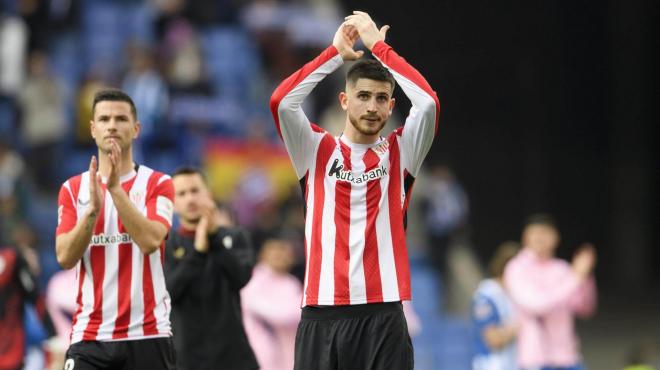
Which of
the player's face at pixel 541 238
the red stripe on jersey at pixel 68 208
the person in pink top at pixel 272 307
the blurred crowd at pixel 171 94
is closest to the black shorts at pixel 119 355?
the red stripe on jersey at pixel 68 208

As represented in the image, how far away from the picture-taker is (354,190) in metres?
5.96

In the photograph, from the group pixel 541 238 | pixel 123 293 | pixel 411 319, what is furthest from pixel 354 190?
pixel 411 319

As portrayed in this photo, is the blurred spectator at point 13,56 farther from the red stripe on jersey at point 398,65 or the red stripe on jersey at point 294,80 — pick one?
the red stripe on jersey at point 398,65

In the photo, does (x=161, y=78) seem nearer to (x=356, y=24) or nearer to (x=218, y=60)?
(x=218, y=60)

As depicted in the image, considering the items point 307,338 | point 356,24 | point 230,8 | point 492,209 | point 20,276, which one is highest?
point 230,8

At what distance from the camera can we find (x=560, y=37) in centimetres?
1891

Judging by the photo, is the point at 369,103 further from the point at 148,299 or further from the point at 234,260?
the point at 234,260

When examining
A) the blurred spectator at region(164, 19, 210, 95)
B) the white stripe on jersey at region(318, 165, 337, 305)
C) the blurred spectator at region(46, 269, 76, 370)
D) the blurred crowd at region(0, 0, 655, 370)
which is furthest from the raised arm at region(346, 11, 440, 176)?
the blurred spectator at region(164, 19, 210, 95)

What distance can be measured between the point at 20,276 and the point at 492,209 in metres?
10.5

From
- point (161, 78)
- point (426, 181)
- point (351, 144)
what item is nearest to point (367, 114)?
point (351, 144)

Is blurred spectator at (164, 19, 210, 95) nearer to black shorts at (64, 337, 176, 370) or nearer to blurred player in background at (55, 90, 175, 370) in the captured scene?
blurred player in background at (55, 90, 175, 370)

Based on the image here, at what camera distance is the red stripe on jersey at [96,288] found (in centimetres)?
614

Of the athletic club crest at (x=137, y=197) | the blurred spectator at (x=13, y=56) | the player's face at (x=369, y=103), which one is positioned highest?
the blurred spectator at (x=13, y=56)

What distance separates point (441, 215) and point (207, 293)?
9.11 metres
